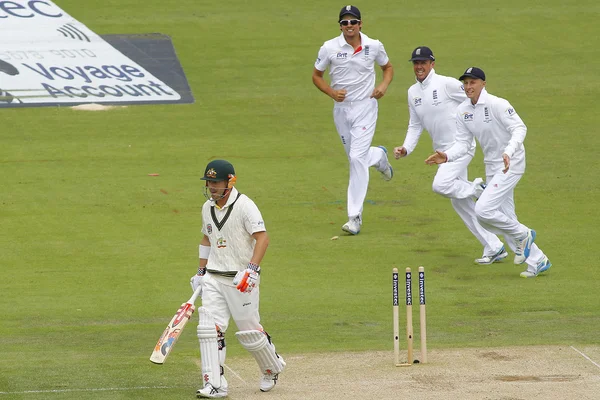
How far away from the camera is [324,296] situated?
12406 millimetres

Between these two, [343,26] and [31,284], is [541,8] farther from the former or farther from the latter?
[31,284]

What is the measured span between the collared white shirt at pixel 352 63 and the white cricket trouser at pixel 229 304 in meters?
6.32

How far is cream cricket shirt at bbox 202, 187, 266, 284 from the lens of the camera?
9188 mm

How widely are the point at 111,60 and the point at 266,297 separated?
1030 cm

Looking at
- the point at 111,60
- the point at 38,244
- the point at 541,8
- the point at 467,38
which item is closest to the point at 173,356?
the point at 38,244

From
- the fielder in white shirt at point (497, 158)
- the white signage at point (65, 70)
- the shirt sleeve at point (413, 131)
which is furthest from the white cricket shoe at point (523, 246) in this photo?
the white signage at point (65, 70)

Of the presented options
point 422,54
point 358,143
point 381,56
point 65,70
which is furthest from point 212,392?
point 65,70

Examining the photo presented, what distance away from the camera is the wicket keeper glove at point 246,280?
8898 millimetres

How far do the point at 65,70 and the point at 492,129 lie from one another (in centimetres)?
1050

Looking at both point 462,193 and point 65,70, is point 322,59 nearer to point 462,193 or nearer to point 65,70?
point 462,193

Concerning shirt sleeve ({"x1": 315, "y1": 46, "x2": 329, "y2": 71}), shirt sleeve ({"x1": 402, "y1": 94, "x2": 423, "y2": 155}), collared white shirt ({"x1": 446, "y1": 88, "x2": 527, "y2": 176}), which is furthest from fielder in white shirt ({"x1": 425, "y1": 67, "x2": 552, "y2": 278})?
shirt sleeve ({"x1": 315, "y1": 46, "x2": 329, "y2": 71})

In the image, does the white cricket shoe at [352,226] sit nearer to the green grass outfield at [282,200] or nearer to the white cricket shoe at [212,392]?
the green grass outfield at [282,200]

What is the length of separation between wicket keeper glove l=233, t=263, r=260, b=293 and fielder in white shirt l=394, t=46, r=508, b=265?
4953mm

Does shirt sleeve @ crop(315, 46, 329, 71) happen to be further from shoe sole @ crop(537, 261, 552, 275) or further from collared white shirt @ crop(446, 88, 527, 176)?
shoe sole @ crop(537, 261, 552, 275)
